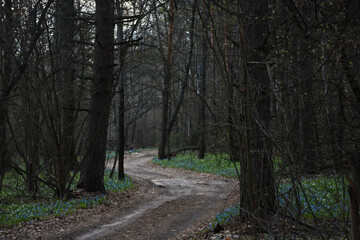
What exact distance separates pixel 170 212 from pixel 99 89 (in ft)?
17.4

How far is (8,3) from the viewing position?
9.81 meters

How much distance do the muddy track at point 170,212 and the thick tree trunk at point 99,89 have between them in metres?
2.28

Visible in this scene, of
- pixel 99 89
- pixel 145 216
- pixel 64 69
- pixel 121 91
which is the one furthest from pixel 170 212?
pixel 64 69

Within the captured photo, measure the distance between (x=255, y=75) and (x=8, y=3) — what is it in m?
7.52

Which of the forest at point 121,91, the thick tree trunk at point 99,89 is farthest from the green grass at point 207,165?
the thick tree trunk at point 99,89

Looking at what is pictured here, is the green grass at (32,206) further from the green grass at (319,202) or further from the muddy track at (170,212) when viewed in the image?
the green grass at (319,202)

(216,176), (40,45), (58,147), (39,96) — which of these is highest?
(40,45)

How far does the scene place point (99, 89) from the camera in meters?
12.6

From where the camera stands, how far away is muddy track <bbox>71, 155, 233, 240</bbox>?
27.1 ft

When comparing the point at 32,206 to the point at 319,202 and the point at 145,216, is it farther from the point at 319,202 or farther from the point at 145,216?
the point at 319,202

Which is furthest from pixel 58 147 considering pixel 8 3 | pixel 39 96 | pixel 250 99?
pixel 250 99

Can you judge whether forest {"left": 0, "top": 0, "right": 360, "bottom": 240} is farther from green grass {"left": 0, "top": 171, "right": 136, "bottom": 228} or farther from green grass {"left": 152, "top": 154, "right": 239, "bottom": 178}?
green grass {"left": 152, "top": 154, "right": 239, "bottom": 178}

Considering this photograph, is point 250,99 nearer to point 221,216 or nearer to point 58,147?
point 221,216

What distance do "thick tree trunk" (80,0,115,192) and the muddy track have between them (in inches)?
Result: 89.8
